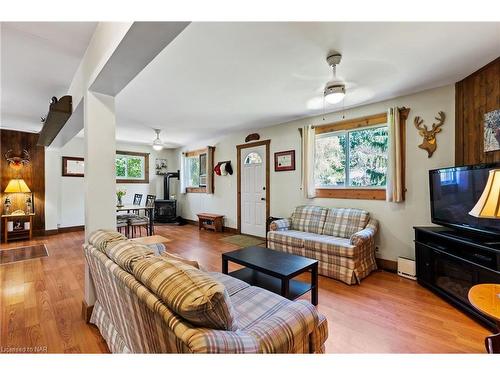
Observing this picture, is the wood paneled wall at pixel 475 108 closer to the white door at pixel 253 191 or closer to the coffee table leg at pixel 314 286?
the coffee table leg at pixel 314 286

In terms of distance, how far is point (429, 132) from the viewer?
299cm

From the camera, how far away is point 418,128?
Answer: 3074 millimetres

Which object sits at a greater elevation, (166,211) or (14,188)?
(14,188)

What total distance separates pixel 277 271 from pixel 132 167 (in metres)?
6.31

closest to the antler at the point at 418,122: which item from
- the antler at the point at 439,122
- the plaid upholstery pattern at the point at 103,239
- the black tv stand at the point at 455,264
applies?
the antler at the point at 439,122

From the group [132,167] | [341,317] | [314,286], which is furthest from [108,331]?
[132,167]

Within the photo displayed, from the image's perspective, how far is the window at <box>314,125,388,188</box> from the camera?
346 cm

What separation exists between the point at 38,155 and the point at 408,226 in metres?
7.36

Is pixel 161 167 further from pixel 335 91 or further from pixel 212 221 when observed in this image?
pixel 335 91

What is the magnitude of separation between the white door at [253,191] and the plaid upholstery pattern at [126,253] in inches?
147

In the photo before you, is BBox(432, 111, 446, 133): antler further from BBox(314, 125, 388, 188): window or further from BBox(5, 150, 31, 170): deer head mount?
BBox(5, 150, 31, 170): deer head mount

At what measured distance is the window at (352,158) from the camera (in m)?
3.46

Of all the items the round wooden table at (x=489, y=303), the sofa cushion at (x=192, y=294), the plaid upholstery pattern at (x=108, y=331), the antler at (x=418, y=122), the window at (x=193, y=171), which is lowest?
the plaid upholstery pattern at (x=108, y=331)
